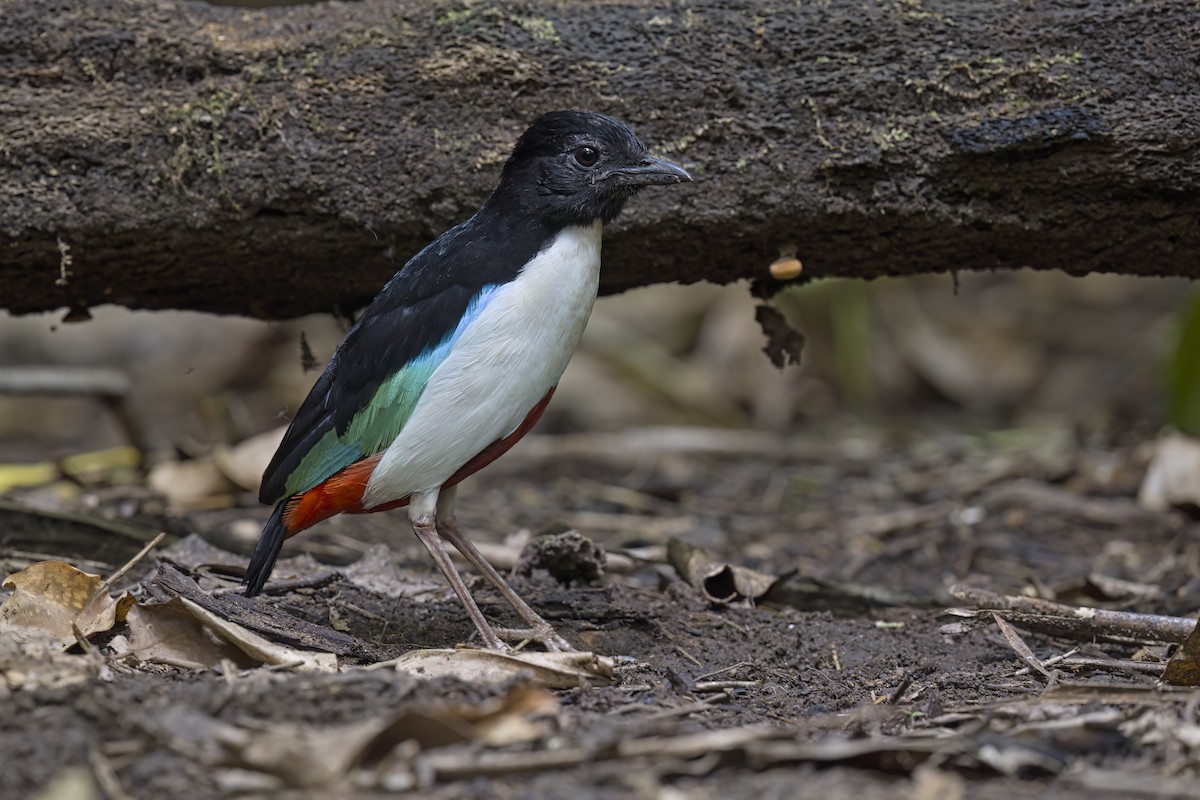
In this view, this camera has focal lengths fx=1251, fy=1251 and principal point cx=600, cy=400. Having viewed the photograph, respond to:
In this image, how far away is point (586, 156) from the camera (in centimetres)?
380

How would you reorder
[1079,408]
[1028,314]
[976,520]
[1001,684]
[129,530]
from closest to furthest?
[1001,684]
[129,530]
[976,520]
[1079,408]
[1028,314]

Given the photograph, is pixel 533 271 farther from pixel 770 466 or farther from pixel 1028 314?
pixel 1028 314

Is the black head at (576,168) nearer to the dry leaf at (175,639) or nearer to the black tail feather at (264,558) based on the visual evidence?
the black tail feather at (264,558)

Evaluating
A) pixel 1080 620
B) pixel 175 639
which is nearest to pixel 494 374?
pixel 175 639

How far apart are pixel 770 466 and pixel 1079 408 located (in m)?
3.36

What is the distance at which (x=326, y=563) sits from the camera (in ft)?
15.7

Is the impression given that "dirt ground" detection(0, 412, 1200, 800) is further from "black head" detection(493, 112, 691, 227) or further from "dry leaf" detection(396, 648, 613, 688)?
"black head" detection(493, 112, 691, 227)

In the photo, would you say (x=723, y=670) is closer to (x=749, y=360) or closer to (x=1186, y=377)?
(x=1186, y=377)

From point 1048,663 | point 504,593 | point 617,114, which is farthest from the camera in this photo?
point 617,114

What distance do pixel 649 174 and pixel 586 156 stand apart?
199 mm

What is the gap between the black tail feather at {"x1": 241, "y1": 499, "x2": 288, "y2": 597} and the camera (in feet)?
12.2

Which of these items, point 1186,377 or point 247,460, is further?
point 1186,377

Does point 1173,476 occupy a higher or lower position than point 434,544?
lower

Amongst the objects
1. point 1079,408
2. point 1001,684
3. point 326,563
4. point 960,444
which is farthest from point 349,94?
point 1079,408
